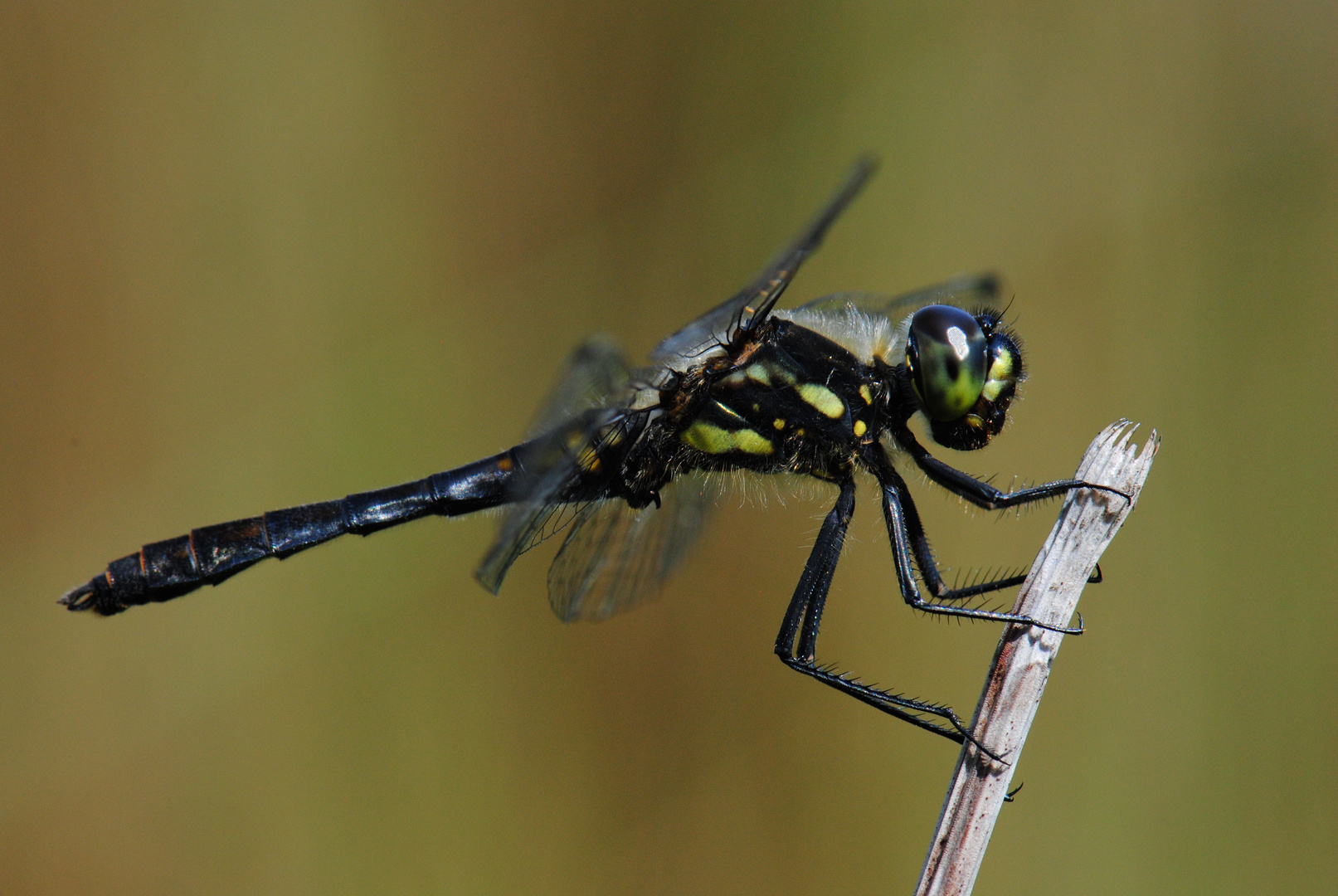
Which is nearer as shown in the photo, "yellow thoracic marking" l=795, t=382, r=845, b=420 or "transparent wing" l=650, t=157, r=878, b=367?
"transparent wing" l=650, t=157, r=878, b=367

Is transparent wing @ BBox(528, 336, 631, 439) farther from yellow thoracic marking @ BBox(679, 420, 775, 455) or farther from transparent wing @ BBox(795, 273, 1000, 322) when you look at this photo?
transparent wing @ BBox(795, 273, 1000, 322)

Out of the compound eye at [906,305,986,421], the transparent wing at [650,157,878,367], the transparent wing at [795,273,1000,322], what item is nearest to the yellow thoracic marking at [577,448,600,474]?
the transparent wing at [650,157,878,367]

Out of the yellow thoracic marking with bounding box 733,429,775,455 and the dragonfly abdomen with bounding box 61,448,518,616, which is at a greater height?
the yellow thoracic marking with bounding box 733,429,775,455

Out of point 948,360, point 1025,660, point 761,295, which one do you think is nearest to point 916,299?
point 948,360

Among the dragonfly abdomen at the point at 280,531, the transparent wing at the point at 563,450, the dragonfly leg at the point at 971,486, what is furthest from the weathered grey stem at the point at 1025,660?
the dragonfly abdomen at the point at 280,531

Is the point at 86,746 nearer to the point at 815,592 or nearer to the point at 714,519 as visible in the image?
the point at 714,519

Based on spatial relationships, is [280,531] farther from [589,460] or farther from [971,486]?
[971,486]

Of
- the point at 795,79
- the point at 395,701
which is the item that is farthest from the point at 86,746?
the point at 795,79

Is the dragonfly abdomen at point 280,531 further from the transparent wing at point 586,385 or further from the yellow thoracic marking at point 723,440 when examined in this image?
the yellow thoracic marking at point 723,440
